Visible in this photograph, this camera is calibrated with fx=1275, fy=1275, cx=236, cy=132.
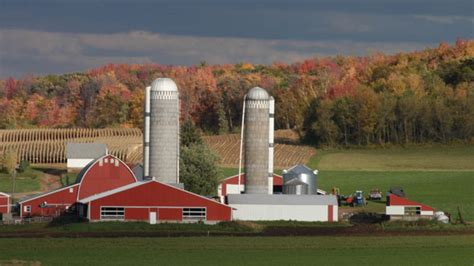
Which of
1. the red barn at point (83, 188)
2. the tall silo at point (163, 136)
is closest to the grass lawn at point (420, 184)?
the tall silo at point (163, 136)

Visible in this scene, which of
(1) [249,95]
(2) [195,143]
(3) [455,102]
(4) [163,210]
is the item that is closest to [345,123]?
(3) [455,102]

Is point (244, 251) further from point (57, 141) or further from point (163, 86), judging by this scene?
point (57, 141)

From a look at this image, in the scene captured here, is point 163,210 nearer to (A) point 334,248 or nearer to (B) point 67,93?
(A) point 334,248

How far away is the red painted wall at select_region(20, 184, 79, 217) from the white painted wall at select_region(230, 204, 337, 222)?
35.5 ft

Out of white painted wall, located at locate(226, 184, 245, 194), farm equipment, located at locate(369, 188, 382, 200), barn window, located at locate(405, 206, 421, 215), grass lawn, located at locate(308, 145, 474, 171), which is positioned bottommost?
barn window, located at locate(405, 206, 421, 215)

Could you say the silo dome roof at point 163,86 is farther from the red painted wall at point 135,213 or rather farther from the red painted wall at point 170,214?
the red painted wall at point 135,213

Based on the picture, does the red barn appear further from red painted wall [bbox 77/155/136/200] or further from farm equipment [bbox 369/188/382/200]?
farm equipment [bbox 369/188/382/200]

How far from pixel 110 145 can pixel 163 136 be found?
40705mm

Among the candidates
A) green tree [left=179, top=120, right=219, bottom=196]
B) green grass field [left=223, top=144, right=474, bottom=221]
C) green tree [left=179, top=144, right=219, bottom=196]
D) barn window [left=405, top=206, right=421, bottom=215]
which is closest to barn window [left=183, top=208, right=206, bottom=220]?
barn window [left=405, top=206, right=421, bottom=215]

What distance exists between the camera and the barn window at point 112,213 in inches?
2697

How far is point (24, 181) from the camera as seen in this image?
9694 centimetres

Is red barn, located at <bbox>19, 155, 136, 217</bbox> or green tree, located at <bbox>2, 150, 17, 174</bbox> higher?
green tree, located at <bbox>2, 150, 17, 174</bbox>

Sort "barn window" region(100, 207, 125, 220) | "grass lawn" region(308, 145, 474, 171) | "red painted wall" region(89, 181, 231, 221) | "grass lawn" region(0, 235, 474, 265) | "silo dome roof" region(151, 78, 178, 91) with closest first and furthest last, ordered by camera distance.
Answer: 1. "grass lawn" region(0, 235, 474, 265)
2. "barn window" region(100, 207, 125, 220)
3. "red painted wall" region(89, 181, 231, 221)
4. "silo dome roof" region(151, 78, 178, 91)
5. "grass lawn" region(308, 145, 474, 171)

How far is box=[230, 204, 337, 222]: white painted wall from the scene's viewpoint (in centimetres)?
7294
